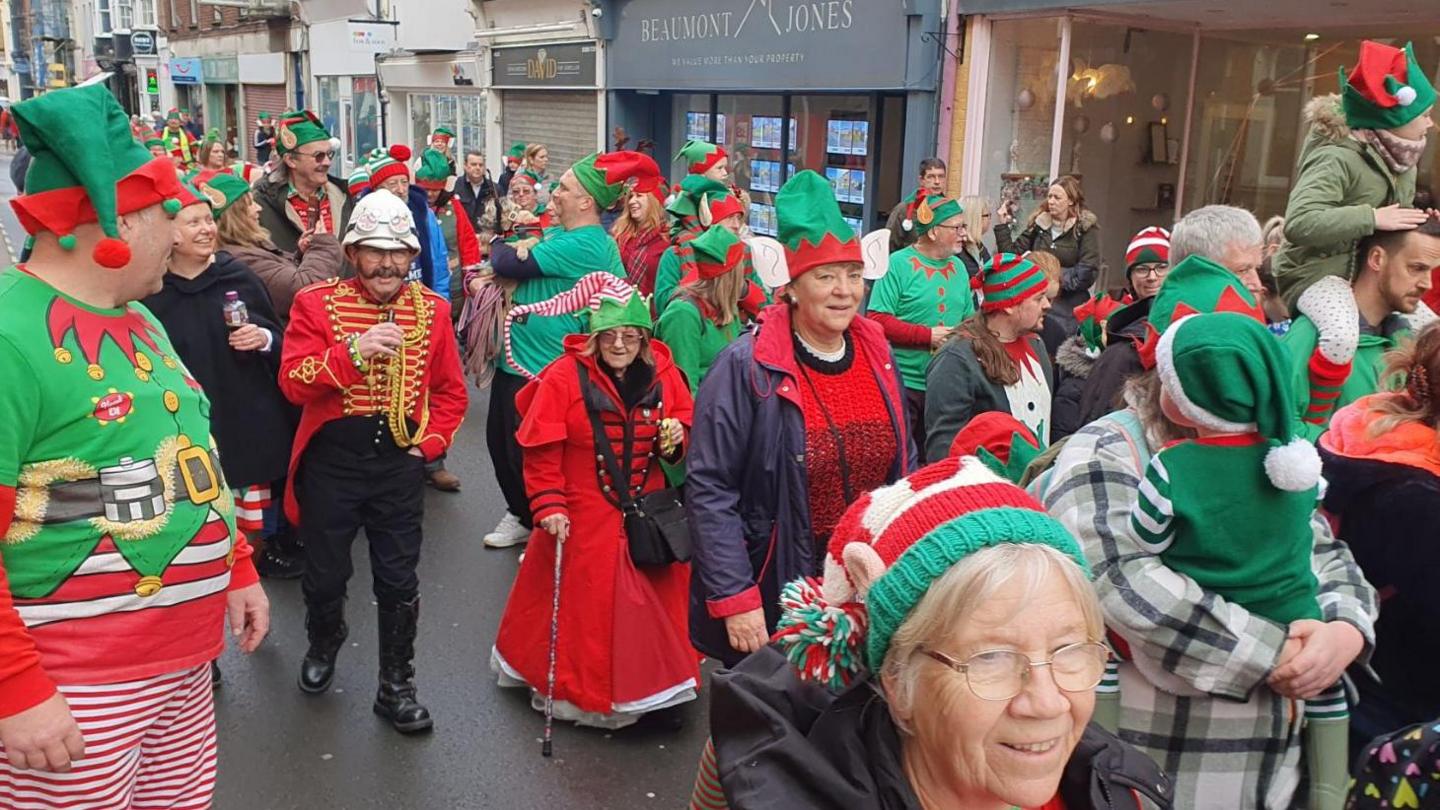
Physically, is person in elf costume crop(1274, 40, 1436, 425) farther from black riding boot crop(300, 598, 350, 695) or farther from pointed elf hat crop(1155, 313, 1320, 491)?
black riding boot crop(300, 598, 350, 695)

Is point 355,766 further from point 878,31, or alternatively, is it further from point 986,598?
point 878,31

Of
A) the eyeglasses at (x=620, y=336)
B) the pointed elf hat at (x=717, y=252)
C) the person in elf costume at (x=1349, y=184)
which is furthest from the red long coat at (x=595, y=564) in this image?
the person in elf costume at (x=1349, y=184)

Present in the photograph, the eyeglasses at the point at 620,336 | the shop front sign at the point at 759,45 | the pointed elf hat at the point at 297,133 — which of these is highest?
the shop front sign at the point at 759,45

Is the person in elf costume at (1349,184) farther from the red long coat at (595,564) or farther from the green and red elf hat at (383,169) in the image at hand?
the green and red elf hat at (383,169)

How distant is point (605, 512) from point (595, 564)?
8.3 inches

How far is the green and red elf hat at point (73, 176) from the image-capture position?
2402 mm

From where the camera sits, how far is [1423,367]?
2.72 metres

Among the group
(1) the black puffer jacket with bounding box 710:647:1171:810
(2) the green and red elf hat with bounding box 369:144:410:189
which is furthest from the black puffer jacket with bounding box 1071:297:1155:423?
(2) the green and red elf hat with bounding box 369:144:410:189

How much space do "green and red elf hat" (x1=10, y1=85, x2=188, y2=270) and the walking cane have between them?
2.27 m

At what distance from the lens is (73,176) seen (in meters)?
2.43

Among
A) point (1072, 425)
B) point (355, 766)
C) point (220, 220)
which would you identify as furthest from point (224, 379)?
point (1072, 425)

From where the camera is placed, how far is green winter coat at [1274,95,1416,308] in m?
4.29

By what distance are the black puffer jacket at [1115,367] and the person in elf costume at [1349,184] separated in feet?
1.84

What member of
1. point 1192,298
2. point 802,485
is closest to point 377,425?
point 802,485
